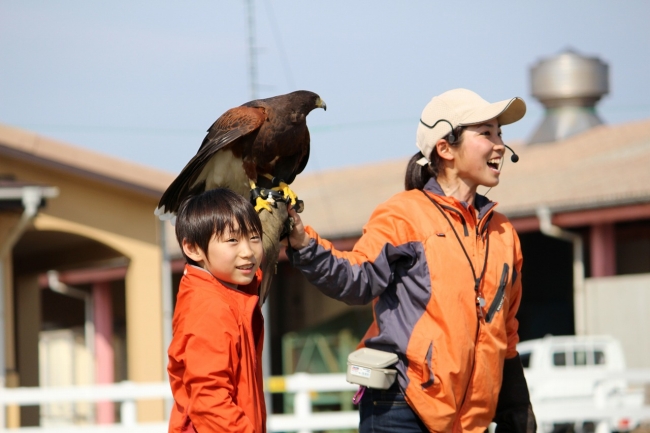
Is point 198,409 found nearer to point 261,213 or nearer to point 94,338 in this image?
point 261,213

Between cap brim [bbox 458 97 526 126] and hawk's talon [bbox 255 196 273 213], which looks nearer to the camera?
hawk's talon [bbox 255 196 273 213]

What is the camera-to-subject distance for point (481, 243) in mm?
3447

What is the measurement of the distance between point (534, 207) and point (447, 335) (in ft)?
32.2

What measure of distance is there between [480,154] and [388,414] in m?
0.94

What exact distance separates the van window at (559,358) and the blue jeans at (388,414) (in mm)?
8817

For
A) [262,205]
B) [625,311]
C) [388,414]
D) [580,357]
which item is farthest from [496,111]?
[625,311]

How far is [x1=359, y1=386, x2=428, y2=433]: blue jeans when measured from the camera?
10.8ft

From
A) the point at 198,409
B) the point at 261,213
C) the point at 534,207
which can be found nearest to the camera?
the point at 198,409

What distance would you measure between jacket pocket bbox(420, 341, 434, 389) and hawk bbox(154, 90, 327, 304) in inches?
24.5

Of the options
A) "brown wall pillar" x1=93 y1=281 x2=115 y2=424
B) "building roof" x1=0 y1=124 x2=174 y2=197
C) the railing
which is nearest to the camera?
the railing

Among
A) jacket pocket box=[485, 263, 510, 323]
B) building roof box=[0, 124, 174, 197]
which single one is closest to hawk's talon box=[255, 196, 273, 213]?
jacket pocket box=[485, 263, 510, 323]

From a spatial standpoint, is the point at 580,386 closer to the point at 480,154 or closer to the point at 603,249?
the point at 603,249

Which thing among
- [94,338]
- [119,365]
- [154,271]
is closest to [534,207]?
[154,271]

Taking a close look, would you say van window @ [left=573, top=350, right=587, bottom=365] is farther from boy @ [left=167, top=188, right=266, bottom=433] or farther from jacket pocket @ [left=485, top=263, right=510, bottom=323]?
boy @ [left=167, top=188, right=266, bottom=433]
